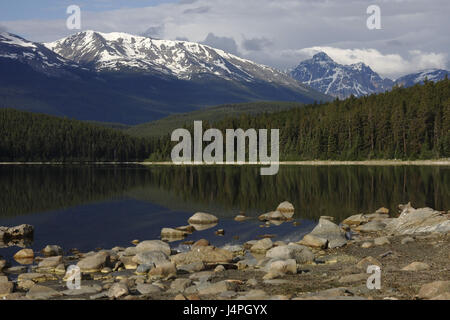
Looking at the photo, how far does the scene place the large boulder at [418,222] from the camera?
33.2 meters

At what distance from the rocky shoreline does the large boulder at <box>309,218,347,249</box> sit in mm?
66

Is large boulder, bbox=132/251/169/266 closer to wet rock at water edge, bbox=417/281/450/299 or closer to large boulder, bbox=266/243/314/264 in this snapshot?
large boulder, bbox=266/243/314/264

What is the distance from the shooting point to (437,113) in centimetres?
13700

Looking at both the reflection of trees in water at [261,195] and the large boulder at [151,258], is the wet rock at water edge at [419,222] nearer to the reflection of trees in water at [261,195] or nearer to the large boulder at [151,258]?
the reflection of trees in water at [261,195]

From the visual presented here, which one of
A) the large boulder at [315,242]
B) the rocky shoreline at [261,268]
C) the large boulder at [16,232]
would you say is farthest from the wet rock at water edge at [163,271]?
the large boulder at [16,232]

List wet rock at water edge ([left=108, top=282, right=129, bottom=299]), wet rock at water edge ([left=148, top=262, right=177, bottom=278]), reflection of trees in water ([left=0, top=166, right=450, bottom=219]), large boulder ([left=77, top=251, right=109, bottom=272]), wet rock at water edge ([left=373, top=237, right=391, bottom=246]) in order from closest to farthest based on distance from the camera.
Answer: wet rock at water edge ([left=108, top=282, right=129, bottom=299]) < wet rock at water edge ([left=148, top=262, right=177, bottom=278]) < large boulder ([left=77, top=251, right=109, bottom=272]) < wet rock at water edge ([left=373, top=237, right=391, bottom=246]) < reflection of trees in water ([left=0, top=166, right=450, bottom=219])

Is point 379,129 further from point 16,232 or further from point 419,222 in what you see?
point 16,232

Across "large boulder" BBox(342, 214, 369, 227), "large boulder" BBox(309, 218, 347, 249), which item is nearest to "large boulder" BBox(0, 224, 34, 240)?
"large boulder" BBox(309, 218, 347, 249)

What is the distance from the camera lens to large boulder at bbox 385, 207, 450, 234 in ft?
109

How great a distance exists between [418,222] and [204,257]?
55.1 ft
